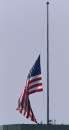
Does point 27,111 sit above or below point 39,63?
below

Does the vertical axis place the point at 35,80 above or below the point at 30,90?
above

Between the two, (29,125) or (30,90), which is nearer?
(29,125)

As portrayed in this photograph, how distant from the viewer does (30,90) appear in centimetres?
3900

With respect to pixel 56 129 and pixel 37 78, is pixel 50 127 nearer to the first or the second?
pixel 56 129

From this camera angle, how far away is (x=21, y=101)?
127ft

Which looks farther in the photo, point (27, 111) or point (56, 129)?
point (27, 111)

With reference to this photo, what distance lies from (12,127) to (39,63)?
578 centimetres

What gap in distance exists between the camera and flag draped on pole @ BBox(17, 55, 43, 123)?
127 ft

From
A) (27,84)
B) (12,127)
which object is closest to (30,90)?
(27,84)

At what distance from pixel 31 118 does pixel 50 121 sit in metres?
1.30

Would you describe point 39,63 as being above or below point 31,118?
above

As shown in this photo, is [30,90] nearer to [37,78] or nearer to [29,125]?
[37,78]

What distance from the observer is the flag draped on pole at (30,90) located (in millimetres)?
38606

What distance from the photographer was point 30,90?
39.0 m
